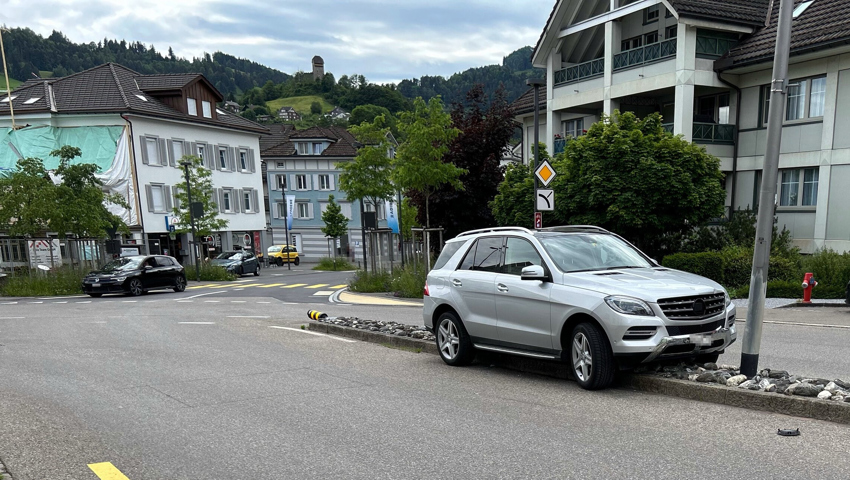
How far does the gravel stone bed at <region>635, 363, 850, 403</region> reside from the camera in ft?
18.7

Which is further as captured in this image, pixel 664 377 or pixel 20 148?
pixel 20 148

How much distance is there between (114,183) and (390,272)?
28379 mm

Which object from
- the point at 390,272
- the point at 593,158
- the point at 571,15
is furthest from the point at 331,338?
the point at 571,15

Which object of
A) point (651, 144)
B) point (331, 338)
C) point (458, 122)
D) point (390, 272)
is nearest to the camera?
point (331, 338)

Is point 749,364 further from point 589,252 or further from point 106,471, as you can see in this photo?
point 106,471

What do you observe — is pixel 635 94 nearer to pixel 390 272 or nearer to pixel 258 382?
pixel 390 272

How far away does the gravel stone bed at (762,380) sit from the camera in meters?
5.71

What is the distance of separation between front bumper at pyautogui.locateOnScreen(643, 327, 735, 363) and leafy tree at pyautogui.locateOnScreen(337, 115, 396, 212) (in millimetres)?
21678

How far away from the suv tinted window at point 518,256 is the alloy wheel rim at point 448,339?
1.26 meters

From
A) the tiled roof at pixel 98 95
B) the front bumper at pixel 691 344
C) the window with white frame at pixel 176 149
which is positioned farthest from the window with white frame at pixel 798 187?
the window with white frame at pixel 176 149

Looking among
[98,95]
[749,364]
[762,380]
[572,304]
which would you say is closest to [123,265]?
[572,304]

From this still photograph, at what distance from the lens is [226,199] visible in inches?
2152

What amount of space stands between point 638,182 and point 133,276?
64.7 feet

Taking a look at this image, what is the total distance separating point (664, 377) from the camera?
671 cm
